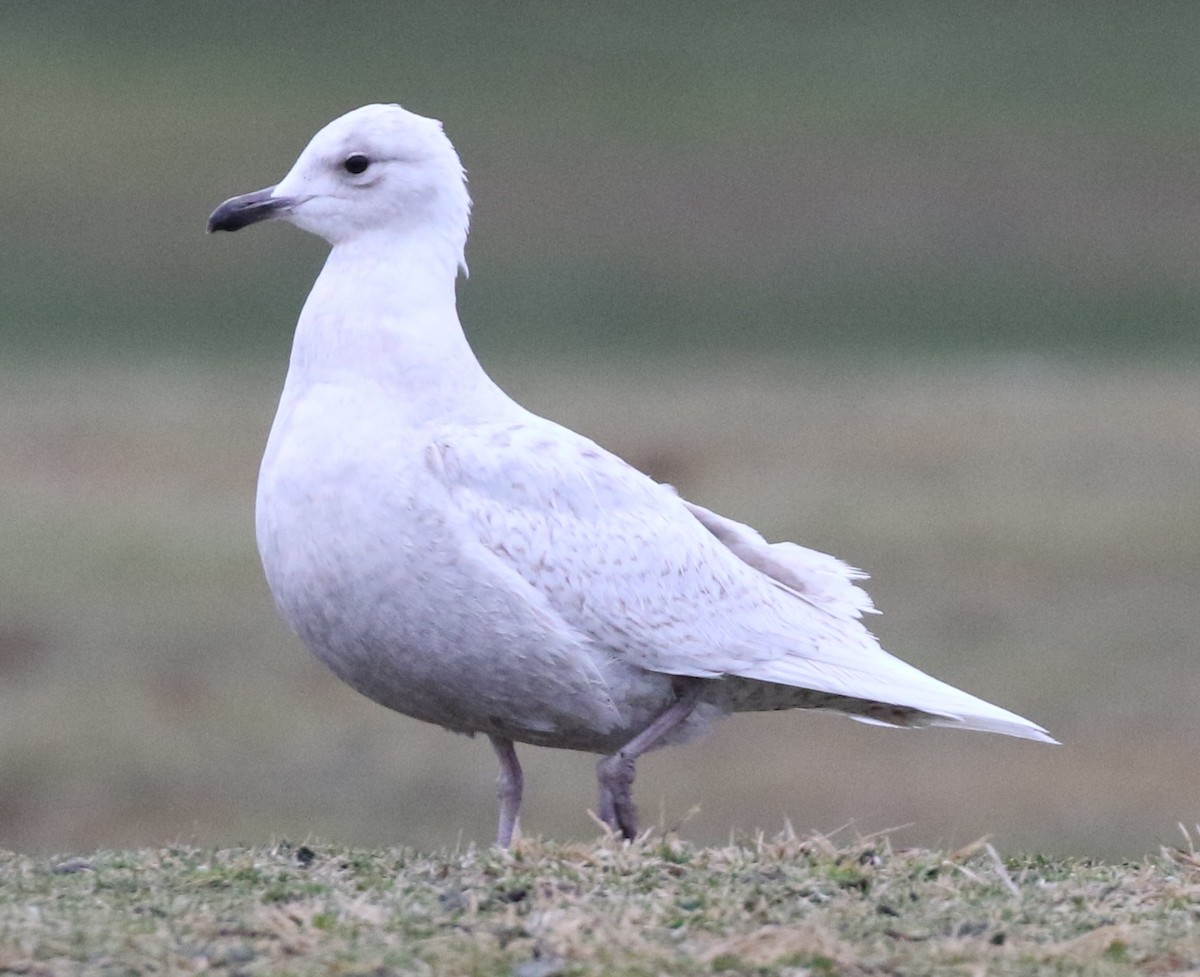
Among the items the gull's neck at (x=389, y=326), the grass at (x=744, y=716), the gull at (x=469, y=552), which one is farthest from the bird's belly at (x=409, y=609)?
the grass at (x=744, y=716)

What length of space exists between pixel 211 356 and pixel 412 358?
32231mm

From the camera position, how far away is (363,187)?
8.82 meters

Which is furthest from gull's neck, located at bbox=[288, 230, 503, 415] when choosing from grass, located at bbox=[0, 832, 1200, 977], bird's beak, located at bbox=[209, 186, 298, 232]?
grass, located at bbox=[0, 832, 1200, 977]

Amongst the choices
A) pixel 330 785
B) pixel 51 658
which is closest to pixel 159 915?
pixel 330 785

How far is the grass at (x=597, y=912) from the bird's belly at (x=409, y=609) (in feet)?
1.79

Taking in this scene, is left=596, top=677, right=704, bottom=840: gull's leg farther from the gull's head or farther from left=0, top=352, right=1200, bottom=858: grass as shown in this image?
left=0, top=352, right=1200, bottom=858: grass

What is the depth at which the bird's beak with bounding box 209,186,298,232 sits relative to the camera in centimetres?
882

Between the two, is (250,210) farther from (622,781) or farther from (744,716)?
(744,716)

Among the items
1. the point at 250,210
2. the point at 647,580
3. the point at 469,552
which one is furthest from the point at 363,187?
the point at 647,580

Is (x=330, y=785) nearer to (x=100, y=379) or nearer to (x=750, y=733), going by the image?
(x=750, y=733)

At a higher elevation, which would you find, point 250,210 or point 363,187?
point 363,187

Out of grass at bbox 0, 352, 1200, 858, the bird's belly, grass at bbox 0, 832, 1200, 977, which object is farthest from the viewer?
grass at bbox 0, 352, 1200, 858

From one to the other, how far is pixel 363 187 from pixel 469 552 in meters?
1.53

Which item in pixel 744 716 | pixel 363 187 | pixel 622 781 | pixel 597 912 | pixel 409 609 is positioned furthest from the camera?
pixel 744 716
